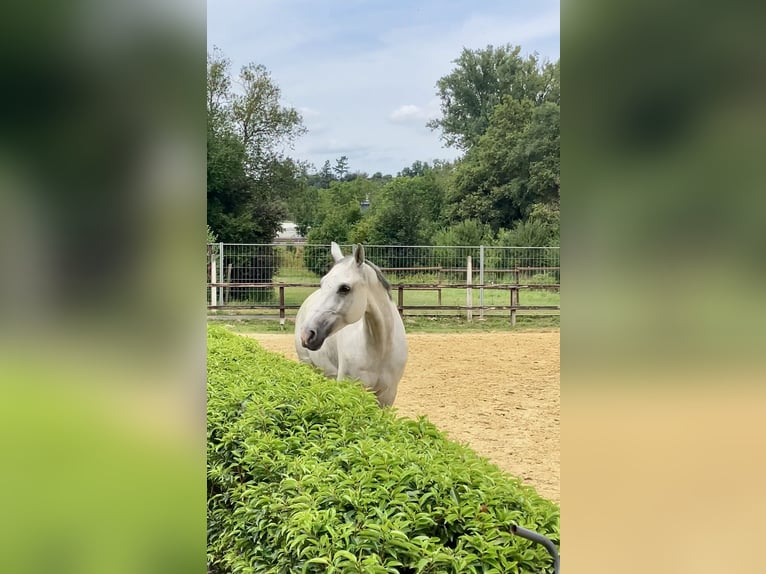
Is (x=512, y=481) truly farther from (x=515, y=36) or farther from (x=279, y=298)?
(x=515, y=36)

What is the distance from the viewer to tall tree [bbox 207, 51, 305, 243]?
1086cm

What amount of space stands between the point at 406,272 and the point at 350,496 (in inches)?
292

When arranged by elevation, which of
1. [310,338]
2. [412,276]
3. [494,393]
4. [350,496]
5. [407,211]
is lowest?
[494,393]

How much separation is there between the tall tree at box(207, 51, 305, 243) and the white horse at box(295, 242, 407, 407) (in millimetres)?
7887

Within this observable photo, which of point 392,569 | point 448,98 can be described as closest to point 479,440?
point 392,569

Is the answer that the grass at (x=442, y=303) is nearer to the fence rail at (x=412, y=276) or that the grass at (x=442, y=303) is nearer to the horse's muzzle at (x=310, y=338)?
the fence rail at (x=412, y=276)

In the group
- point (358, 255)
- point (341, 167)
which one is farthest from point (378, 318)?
point (341, 167)

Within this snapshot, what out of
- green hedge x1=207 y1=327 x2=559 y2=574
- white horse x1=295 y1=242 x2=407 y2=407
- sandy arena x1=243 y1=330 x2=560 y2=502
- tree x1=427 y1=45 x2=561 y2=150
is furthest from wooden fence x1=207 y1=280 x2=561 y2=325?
tree x1=427 y1=45 x2=561 y2=150

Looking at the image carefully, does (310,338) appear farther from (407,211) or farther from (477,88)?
(477,88)

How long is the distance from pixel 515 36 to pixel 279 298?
942 centimetres

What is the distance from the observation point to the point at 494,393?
20.1 feet

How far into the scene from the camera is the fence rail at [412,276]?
8.19 metres

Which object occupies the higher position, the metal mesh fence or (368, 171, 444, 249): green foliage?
(368, 171, 444, 249): green foliage

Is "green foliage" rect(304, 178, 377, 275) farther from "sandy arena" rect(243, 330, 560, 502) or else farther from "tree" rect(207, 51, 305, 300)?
"sandy arena" rect(243, 330, 560, 502)
